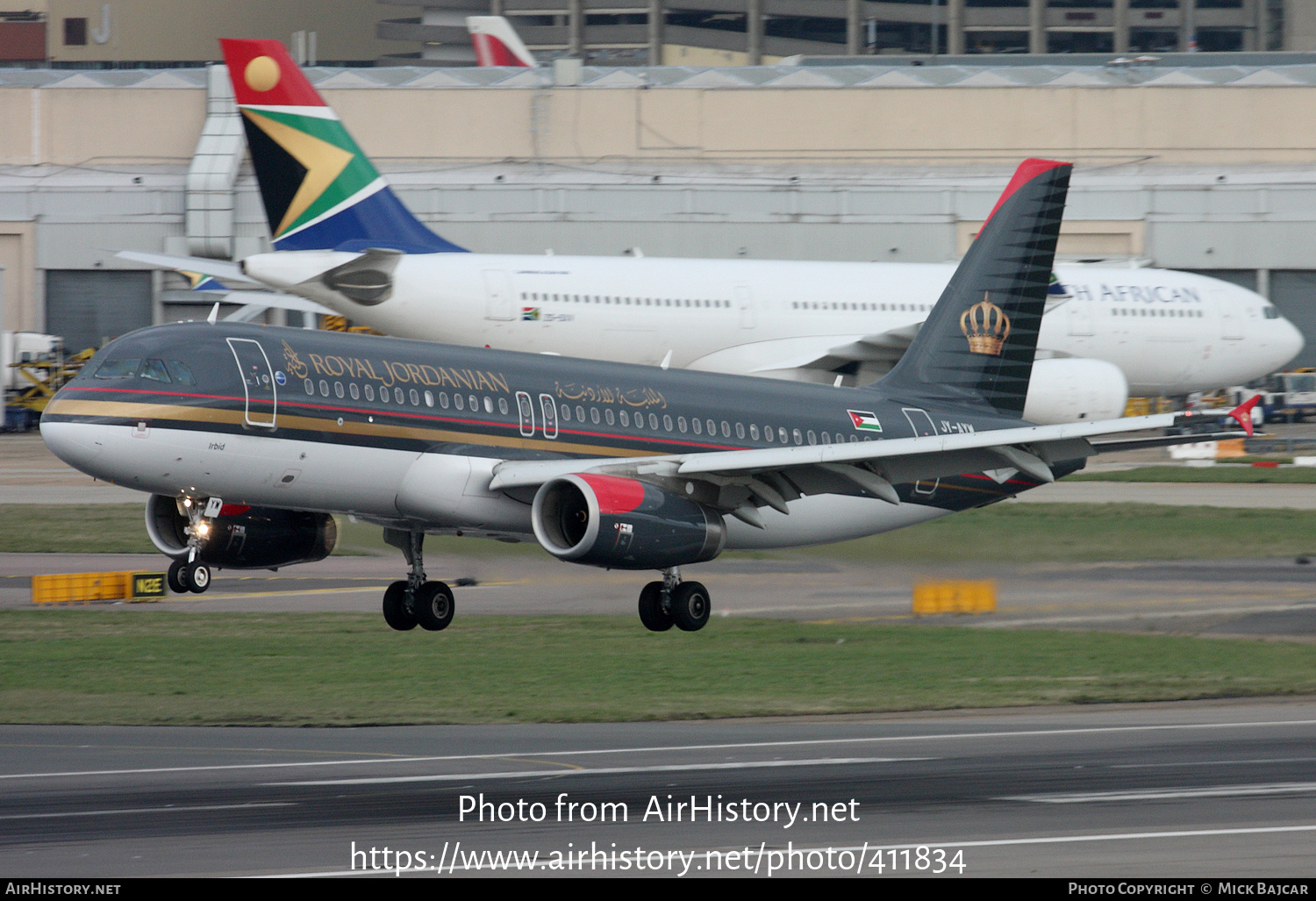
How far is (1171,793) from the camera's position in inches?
790

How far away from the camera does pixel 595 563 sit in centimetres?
2755

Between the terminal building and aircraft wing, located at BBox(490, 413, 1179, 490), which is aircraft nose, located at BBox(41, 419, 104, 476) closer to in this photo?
aircraft wing, located at BBox(490, 413, 1179, 490)

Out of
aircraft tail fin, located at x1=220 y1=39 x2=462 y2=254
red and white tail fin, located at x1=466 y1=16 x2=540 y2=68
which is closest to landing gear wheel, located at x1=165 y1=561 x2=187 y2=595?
aircraft tail fin, located at x1=220 y1=39 x2=462 y2=254

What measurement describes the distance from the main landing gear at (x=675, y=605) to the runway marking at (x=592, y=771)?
7.75 meters

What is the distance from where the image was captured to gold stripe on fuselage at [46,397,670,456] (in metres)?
26.0

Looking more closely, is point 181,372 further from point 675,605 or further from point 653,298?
point 653,298

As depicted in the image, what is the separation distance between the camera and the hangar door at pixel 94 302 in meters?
79.6

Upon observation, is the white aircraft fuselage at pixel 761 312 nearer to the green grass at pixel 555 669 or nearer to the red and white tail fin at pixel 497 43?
the green grass at pixel 555 669

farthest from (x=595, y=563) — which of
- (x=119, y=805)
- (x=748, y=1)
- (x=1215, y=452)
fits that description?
(x=748, y=1)

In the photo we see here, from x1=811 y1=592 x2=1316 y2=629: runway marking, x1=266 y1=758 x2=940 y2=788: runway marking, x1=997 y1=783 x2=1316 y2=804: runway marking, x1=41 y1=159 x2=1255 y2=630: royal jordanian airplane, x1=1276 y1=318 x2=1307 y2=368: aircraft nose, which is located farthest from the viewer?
x1=1276 y1=318 x2=1307 y2=368: aircraft nose

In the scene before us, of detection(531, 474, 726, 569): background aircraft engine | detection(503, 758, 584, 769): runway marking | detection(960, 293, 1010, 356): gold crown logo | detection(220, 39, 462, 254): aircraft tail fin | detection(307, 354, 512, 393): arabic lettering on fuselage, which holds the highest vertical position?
detection(220, 39, 462, 254): aircraft tail fin

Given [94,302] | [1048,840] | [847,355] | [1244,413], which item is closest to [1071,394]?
[847,355]

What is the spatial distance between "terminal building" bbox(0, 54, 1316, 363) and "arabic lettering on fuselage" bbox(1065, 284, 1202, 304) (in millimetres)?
12498

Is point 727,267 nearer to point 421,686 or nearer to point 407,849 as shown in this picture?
point 421,686
